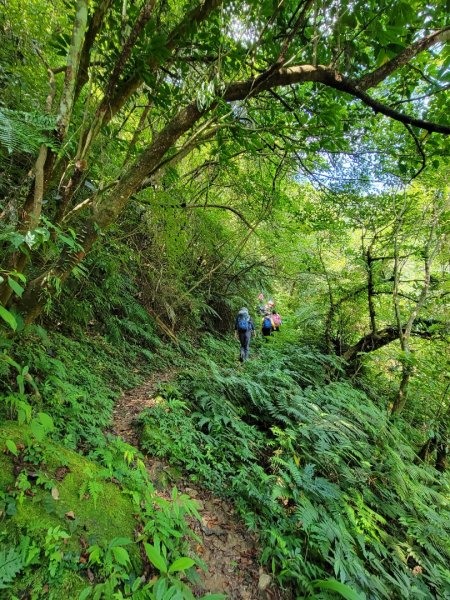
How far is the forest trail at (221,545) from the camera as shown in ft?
8.55

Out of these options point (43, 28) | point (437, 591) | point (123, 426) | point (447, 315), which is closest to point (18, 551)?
point (123, 426)

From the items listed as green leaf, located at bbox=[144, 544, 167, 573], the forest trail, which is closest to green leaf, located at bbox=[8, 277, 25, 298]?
green leaf, located at bbox=[144, 544, 167, 573]

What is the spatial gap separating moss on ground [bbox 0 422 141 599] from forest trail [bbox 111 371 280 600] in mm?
702

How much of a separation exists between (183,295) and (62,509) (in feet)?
20.4

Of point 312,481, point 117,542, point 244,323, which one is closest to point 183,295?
point 244,323

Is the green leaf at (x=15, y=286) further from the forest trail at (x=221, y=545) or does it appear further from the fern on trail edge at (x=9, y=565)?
the forest trail at (x=221, y=545)

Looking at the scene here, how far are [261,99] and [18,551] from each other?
5205 millimetres

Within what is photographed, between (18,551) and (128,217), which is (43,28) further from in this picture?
(18,551)

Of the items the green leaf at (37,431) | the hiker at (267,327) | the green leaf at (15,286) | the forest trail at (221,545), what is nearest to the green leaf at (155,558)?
the forest trail at (221,545)

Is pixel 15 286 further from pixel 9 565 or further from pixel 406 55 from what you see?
pixel 406 55

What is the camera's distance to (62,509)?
217 cm

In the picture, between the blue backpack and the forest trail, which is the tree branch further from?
the blue backpack

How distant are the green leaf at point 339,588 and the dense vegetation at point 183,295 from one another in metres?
0.02

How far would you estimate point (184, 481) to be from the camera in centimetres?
344
